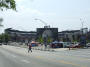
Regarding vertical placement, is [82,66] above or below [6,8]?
below

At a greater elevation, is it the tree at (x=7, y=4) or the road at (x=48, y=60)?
the tree at (x=7, y=4)

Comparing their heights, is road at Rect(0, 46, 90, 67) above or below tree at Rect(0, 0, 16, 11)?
below

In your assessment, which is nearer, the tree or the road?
the tree

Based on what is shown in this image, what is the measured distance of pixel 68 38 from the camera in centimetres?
17738

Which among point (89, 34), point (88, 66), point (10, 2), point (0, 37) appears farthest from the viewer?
point (0, 37)

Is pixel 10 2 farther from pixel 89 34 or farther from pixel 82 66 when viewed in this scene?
pixel 89 34

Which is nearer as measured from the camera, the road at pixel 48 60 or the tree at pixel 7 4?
the tree at pixel 7 4

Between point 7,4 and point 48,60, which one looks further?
point 48,60

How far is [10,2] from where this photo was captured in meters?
10.7

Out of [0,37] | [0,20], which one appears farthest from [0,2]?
[0,37]

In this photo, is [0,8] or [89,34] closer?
[0,8]

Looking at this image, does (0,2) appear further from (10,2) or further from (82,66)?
(82,66)

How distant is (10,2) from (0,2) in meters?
0.44

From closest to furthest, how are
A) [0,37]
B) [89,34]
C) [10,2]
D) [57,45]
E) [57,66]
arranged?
[10,2]
[57,66]
[57,45]
[89,34]
[0,37]
